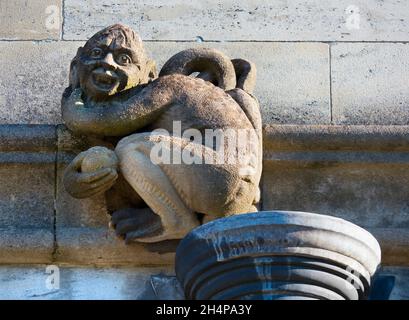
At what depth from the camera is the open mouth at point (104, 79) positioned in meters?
5.71

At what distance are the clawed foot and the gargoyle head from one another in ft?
1.30

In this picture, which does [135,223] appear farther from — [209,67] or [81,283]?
[209,67]

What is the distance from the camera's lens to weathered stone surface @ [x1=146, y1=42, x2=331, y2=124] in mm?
6117

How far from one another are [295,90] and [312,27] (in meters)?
0.30

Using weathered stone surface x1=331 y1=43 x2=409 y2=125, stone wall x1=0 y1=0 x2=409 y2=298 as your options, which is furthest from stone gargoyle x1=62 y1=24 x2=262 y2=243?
weathered stone surface x1=331 y1=43 x2=409 y2=125

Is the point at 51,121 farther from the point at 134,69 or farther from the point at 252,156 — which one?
the point at 252,156

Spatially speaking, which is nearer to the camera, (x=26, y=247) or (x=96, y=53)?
(x=26, y=247)

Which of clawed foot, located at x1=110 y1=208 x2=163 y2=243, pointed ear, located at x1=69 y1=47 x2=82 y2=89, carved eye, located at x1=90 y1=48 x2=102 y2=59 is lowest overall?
clawed foot, located at x1=110 y1=208 x2=163 y2=243

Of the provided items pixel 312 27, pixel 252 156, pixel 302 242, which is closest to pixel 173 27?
pixel 312 27

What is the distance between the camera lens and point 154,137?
557cm

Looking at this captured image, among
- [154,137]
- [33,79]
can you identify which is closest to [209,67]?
[154,137]

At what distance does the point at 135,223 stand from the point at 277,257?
86cm

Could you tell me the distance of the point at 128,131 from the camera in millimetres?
5688

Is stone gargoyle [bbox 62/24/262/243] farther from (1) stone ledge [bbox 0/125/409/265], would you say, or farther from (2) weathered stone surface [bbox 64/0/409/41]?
(2) weathered stone surface [bbox 64/0/409/41]
